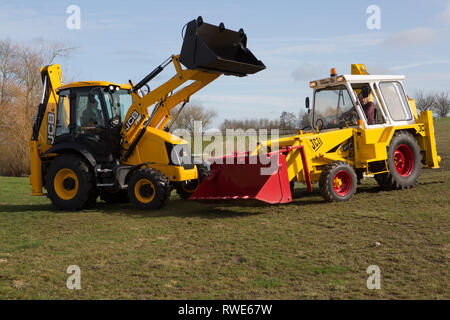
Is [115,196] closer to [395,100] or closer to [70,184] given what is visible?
[70,184]

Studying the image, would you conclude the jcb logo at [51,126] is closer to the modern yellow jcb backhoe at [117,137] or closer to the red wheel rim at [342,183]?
the modern yellow jcb backhoe at [117,137]

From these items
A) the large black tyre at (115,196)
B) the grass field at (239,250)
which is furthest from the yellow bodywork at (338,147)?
the large black tyre at (115,196)

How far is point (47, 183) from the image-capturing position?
978 cm

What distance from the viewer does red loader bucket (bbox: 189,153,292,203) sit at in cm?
794

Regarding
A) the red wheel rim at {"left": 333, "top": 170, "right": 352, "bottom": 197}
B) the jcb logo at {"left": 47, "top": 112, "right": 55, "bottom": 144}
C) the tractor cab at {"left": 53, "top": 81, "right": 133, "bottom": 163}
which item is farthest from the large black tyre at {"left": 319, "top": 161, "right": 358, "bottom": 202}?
the jcb logo at {"left": 47, "top": 112, "right": 55, "bottom": 144}

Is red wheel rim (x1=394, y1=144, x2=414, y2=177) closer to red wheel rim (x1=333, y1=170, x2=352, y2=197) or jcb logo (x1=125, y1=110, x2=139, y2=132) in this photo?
red wheel rim (x1=333, y1=170, x2=352, y2=197)

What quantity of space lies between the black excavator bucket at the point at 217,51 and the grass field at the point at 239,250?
2861mm

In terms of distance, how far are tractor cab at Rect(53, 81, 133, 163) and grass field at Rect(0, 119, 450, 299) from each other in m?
1.52

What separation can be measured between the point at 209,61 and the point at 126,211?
3.66 metres

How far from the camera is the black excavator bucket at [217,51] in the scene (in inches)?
336

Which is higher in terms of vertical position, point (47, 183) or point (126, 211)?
point (47, 183)
